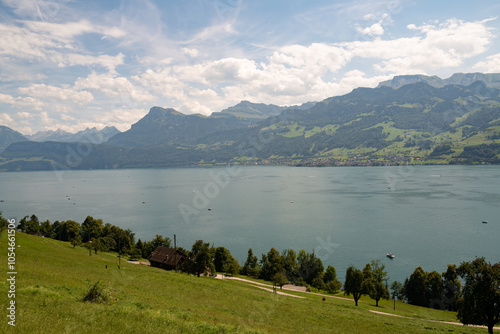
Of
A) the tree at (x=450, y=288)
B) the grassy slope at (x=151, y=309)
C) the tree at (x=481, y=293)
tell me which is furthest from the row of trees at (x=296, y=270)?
the grassy slope at (x=151, y=309)

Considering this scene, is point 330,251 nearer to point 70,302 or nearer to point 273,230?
point 273,230

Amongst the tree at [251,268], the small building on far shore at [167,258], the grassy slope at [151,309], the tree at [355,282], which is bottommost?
the tree at [251,268]

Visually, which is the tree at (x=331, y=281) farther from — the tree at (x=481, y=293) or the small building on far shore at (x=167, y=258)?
the small building on far shore at (x=167, y=258)

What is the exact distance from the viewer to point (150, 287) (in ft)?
101

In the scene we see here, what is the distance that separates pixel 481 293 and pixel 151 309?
3590cm

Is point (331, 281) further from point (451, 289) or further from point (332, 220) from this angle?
point (332, 220)

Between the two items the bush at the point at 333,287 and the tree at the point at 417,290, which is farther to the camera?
the bush at the point at 333,287

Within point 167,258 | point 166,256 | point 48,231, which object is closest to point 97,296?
point 167,258

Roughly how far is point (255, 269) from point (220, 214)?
7042 centimetres

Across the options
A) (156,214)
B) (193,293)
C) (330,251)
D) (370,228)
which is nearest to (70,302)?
(193,293)

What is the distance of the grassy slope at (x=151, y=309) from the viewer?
49.7ft

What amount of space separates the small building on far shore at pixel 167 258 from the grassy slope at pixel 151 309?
28784 mm

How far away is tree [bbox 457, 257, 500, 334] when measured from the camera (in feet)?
104

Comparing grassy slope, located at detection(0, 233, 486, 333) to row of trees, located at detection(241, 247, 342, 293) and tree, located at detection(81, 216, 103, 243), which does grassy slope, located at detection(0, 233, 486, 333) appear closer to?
row of trees, located at detection(241, 247, 342, 293)
